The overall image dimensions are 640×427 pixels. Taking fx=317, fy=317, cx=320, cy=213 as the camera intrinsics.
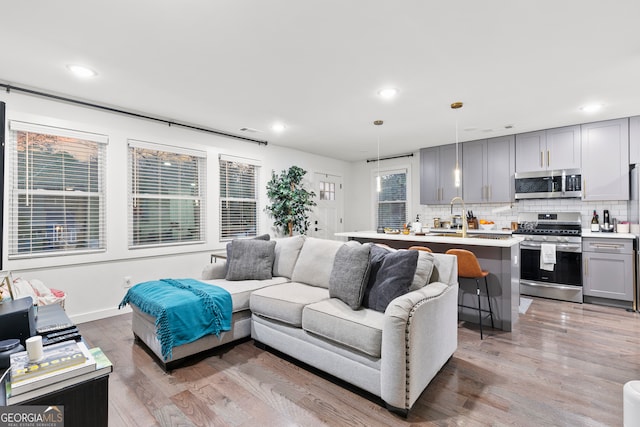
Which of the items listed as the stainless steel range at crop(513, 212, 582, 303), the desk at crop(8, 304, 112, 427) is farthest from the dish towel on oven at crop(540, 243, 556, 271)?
the desk at crop(8, 304, 112, 427)

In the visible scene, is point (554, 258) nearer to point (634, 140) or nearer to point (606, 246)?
point (606, 246)

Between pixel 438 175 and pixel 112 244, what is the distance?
207 inches

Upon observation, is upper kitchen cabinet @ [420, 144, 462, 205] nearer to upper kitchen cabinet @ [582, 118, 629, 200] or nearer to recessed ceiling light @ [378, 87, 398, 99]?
upper kitchen cabinet @ [582, 118, 629, 200]

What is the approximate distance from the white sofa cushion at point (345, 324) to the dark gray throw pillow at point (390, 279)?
96 millimetres

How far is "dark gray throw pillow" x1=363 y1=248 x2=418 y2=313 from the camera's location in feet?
7.58

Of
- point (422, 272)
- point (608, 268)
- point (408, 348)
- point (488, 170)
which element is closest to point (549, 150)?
point (488, 170)

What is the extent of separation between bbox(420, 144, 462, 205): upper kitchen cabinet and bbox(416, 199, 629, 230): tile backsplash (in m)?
0.30

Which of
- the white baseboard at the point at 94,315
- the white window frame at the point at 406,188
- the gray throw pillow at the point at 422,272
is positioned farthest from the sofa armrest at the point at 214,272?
the white window frame at the point at 406,188

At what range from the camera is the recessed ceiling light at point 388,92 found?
10.8 ft

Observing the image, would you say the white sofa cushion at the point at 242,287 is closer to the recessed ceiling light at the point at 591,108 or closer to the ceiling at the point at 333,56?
the ceiling at the point at 333,56

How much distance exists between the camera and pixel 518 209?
17.4 feet

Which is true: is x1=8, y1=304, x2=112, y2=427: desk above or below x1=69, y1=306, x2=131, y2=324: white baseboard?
above

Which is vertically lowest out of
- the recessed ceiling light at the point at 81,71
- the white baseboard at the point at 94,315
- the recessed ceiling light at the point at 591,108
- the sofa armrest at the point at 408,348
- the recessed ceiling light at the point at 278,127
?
the white baseboard at the point at 94,315

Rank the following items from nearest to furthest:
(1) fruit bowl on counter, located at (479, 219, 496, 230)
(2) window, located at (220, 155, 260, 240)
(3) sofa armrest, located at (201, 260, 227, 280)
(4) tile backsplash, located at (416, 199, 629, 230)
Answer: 1. (3) sofa armrest, located at (201, 260, 227, 280)
2. (4) tile backsplash, located at (416, 199, 629, 230)
3. (2) window, located at (220, 155, 260, 240)
4. (1) fruit bowl on counter, located at (479, 219, 496, 230)
